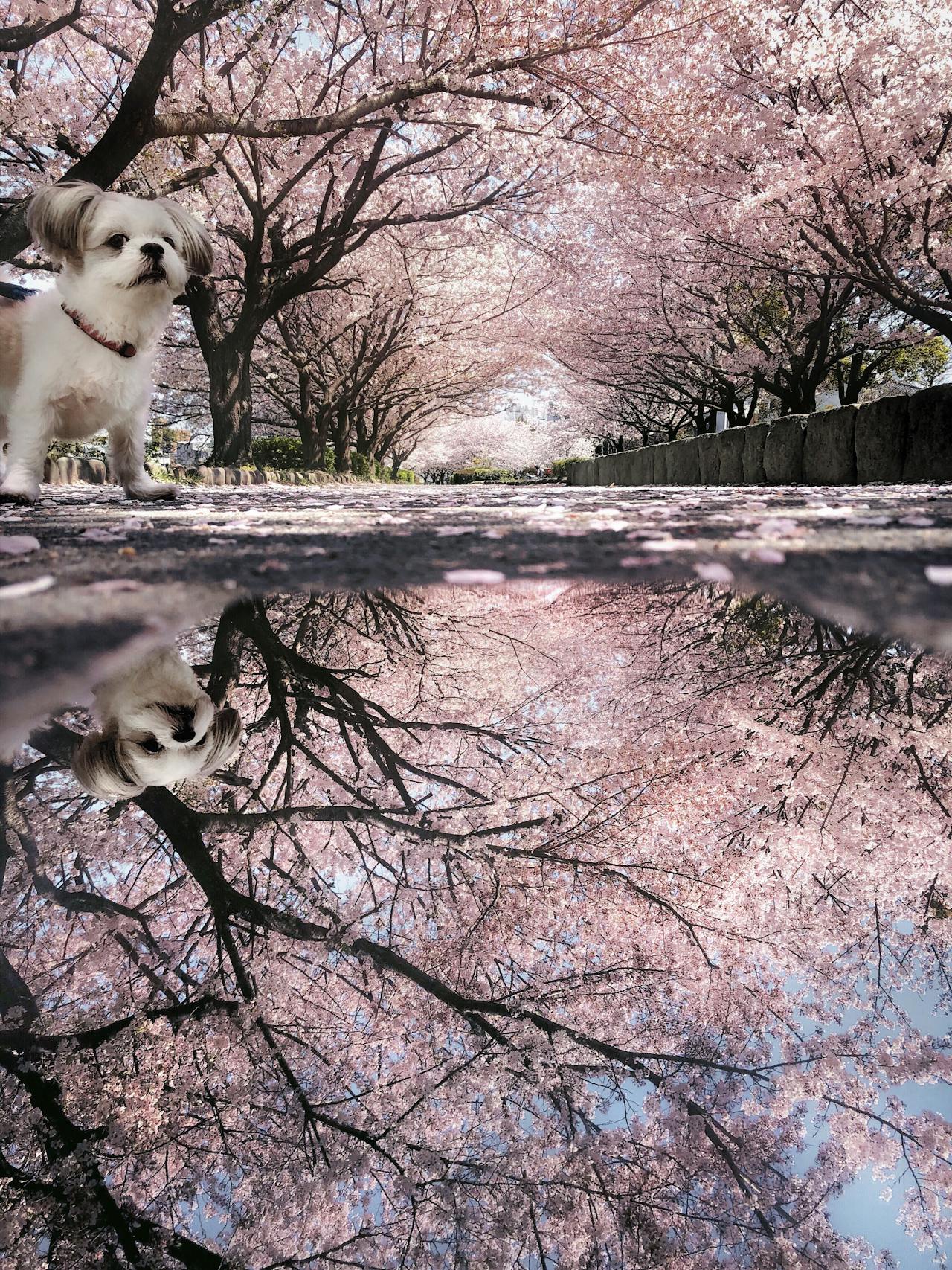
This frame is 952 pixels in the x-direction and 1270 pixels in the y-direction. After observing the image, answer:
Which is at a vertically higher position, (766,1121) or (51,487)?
(51,487)

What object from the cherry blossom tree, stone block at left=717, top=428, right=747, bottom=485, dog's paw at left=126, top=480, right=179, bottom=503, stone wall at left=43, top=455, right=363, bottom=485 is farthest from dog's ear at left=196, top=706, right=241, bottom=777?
stone block at left=717, top=428, right=747, bottom=485

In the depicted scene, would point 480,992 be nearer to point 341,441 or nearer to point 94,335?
point 94,335

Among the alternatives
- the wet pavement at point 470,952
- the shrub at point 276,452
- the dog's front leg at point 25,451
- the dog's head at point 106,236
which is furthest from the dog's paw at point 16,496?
the shrub at point 276,452

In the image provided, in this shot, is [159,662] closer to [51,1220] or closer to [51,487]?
[51,1220]

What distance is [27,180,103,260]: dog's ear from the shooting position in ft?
10.3

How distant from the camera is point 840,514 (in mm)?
2926

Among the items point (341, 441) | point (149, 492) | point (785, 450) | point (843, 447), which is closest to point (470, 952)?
point (149, 492)

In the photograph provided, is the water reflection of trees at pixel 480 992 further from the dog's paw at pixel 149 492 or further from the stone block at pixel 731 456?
the stone block at pixel 731 456

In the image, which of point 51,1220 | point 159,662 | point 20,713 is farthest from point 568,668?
point 51,1220

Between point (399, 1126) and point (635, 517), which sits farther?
point (635, 517)

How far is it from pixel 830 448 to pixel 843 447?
248mm

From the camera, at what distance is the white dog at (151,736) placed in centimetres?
87

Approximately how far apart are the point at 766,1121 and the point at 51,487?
7.20 meters

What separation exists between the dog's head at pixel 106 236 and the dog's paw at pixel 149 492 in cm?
134
